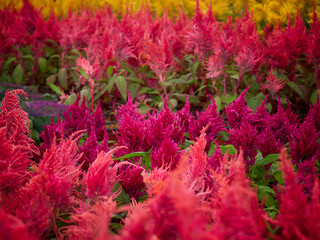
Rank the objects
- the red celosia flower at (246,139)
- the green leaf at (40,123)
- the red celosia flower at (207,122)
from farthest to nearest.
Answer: the green leaf at (40,123) < the red celosia flower at (207,122) < the red celosia flower at (246,139)

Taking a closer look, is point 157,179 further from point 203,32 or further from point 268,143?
point 203,32

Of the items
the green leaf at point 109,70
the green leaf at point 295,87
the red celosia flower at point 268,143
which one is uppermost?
the red celosia flower at point 268,143

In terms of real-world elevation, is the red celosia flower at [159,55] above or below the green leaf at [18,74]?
above

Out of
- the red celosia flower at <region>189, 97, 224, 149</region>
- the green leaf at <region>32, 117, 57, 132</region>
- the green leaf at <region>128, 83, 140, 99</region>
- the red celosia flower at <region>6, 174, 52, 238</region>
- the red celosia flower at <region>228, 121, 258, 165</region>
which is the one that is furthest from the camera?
the green leaf at <region>128, 83, 140, 99</region>

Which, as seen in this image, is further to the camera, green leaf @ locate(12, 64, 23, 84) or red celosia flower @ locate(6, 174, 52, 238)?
green leaf @ locate(12, 64, 23, 84)

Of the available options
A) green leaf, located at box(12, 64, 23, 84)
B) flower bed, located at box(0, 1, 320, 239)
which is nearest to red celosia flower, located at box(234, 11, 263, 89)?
flower bed, located at box(0, 1, 320, 239)

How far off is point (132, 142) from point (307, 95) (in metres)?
1.86

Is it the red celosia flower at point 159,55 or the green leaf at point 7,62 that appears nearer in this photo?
the red celosia flower at point 159,55

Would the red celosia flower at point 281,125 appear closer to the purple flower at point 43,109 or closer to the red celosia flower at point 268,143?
the red celosia flower at point 268,143

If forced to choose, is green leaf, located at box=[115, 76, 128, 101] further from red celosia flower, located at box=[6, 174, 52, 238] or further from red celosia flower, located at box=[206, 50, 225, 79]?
red celosia flower, located at box=[6, 174, 52, 238]

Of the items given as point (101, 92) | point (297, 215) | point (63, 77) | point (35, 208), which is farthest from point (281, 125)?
point (63, 77)

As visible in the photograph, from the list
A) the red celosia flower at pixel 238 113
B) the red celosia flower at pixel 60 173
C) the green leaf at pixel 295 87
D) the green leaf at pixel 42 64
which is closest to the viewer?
the red celosia flower at pixel 60 173

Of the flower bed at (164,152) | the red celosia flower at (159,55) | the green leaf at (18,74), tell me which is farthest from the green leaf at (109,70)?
the green leaf at (18,74)

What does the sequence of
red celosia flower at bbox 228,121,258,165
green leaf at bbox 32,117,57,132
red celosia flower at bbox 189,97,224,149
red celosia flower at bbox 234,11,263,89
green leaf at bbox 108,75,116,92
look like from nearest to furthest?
red celosia flower at bbox 228,121,258,165, red celosia flower at bbox 189,97,224,149, green leaf at bbox 32,117,57,132, red celosia flower at bbox 234,11,263,89, green leaf at bbox 108,75,116,92
